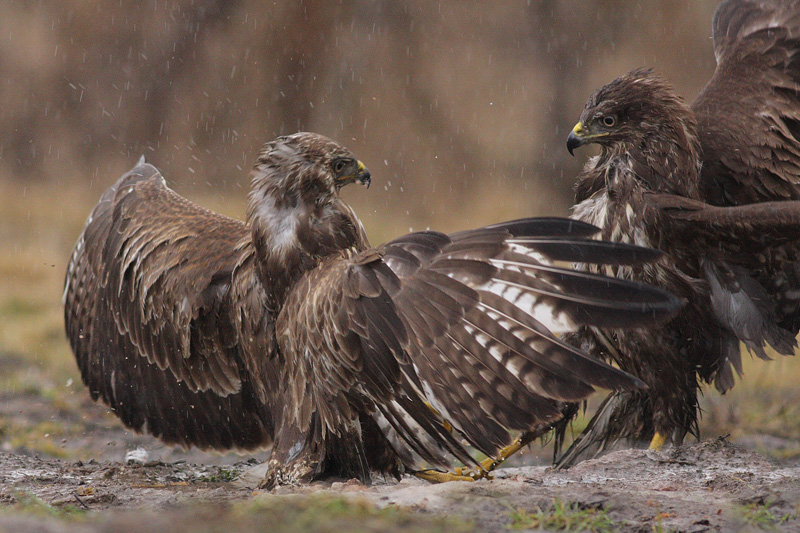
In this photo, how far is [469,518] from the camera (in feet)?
8.80

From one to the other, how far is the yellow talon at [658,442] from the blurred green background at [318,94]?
616 centimetres

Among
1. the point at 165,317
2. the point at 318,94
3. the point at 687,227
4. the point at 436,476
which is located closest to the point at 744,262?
the point at 687,227

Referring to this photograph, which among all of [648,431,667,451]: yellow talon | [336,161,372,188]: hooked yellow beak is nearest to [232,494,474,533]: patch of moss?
[336,161,372,188]: hooked yellow beak

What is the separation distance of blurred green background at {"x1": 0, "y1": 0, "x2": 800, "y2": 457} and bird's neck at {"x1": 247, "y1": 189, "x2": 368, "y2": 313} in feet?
21.9

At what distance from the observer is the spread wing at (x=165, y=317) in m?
4.05

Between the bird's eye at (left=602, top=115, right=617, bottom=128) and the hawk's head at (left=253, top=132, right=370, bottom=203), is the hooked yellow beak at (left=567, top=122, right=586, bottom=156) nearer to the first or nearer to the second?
the bird's eye at (left=602, top=115, right=617, bottom=128)

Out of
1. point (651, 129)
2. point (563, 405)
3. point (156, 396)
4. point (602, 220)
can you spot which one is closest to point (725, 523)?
point (563, 405)

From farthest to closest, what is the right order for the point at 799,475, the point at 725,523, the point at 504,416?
1. the point at 799,475
2. the point at 504,416
3. the point at 725,523

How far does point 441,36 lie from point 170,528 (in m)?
9.25

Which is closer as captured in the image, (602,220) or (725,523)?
(725,523)

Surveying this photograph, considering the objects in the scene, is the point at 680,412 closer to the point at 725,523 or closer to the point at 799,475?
the point at 799,475

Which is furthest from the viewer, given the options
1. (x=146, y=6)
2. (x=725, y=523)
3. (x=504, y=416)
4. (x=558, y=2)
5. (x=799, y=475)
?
(x=146, y=6)

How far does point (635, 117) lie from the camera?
4.21m

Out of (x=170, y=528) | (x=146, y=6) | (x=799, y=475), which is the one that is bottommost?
(x=799, y=475)
